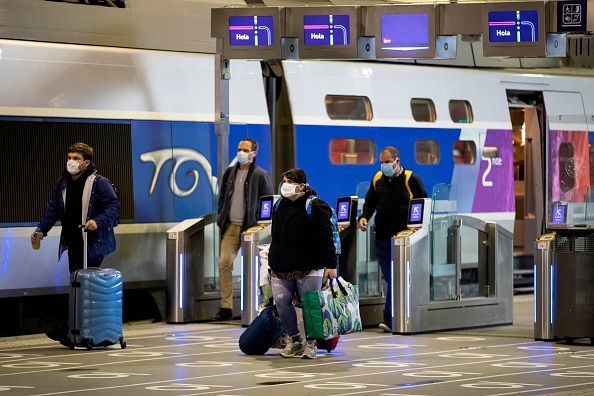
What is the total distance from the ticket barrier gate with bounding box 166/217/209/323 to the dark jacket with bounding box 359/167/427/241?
2.14m

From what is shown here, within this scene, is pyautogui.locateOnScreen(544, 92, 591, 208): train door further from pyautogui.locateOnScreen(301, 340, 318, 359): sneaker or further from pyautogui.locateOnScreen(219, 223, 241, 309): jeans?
pyautogui.locateOnScreen(219, 223, 241, 309): jeans

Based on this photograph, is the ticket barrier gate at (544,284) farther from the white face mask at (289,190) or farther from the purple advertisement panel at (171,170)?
the purple advertisement panel at (171,170)

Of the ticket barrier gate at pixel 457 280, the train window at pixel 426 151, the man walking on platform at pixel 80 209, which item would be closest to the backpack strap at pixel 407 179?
the ticket barrier gate at pixel 457 280

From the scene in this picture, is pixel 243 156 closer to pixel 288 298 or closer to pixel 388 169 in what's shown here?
pixel 388 169

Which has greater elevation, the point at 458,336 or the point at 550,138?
the point at 550,138

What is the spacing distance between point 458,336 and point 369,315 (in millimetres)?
1424

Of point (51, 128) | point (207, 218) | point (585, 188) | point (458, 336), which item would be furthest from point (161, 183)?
point (585, 188)

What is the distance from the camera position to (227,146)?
16328 mm

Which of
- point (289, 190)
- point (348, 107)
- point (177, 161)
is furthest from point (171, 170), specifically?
point (289, 190)

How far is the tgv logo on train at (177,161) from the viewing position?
16.0m

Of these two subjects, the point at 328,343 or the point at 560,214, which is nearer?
the point at 328,343

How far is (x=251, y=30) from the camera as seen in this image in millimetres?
15445

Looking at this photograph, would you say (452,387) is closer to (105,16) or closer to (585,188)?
(585,188)

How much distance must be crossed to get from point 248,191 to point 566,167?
3.85m
